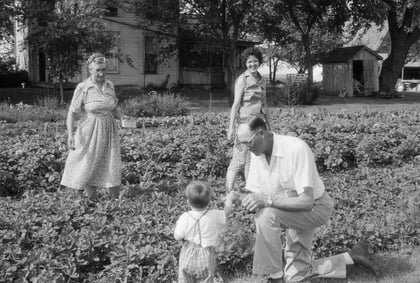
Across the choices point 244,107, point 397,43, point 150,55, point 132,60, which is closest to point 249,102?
point 244,107

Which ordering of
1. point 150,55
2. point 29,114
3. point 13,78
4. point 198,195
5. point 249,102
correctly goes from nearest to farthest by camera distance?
point 198,195
point 249,102
point 29,114
point 150,55
point 13,78

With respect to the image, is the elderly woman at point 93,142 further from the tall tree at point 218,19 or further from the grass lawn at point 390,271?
the tall tree at point 218,19

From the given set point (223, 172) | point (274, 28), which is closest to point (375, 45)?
point (274, 28)

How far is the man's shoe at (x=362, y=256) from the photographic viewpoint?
4.48 meters

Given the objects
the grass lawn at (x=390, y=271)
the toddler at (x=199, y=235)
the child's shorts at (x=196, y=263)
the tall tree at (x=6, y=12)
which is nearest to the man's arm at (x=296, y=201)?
the toddler at (x=199, y=235)

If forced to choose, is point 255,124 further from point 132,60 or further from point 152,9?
point 132,60

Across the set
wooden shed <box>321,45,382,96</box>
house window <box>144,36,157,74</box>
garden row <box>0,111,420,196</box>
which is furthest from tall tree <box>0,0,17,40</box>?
wooden shed <box>321,45,382,96</box>

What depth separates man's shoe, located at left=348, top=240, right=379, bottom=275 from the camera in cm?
448

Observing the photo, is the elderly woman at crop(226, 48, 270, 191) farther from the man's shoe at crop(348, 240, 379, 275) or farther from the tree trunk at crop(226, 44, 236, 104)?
the tree trunk at crop(226, 44, 236, 104)

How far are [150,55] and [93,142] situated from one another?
78.5ft

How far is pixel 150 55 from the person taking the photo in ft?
96.6

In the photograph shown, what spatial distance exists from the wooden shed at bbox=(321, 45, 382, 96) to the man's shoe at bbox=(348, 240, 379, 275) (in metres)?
26.1

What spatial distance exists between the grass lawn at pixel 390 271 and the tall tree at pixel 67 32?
1511cm

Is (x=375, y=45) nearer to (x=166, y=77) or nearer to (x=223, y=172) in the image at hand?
(x=166, y=77)
